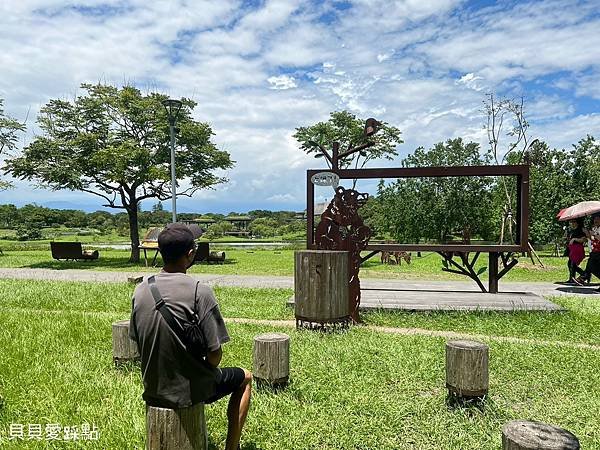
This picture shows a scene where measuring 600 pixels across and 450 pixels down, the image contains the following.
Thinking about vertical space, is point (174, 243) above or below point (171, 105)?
below

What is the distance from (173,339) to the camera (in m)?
2.29

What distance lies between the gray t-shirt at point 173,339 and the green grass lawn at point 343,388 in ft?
3.15

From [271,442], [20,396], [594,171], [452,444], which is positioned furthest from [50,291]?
[594,171]

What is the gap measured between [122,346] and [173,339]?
8.54ft

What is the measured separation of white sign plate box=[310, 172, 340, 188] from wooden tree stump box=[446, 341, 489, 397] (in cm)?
418

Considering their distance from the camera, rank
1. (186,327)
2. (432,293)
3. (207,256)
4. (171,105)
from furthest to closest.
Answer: (207,256) < (171,105) < (432,293) < (186,327)

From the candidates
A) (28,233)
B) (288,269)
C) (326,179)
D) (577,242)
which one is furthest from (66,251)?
(28,233)

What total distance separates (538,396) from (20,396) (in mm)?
4410

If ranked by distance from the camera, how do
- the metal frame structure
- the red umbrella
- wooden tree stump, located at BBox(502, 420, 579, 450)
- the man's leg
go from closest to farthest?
wooden tree stump, located at BBox(502, 420, 579, 450)
the man's leg
the metal frame structure
the red umbrella

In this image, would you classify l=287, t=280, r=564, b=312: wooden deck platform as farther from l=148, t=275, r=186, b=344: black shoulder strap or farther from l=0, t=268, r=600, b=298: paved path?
l=148, t=275, r=186, b=344: black shoulder strap

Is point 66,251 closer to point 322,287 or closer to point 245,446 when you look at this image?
point 322,287

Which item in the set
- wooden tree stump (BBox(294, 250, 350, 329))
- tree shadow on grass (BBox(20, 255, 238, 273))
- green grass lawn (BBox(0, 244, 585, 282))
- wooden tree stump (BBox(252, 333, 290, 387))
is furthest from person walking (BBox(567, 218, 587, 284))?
tree shadow on grass (BBox(20, 255, 238, 273))

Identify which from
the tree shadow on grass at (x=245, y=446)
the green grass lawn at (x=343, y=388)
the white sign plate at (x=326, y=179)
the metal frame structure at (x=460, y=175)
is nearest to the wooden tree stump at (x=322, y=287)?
the green grass lawn at (x=343, y=388)

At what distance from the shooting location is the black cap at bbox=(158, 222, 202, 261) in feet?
7.82
